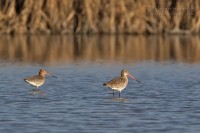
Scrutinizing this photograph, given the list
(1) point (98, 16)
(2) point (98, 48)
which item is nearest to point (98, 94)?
(2) point (98, 48)

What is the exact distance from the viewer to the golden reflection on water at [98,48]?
2684 centimetres

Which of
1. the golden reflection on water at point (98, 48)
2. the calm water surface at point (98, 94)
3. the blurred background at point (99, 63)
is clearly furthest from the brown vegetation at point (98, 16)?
the calm water surface at point (98, 94)

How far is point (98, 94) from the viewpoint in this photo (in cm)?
1725

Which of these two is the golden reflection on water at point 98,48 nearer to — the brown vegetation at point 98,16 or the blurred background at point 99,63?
the blurred background at point 99,63

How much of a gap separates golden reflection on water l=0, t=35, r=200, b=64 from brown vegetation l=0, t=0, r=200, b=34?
0.64 meters

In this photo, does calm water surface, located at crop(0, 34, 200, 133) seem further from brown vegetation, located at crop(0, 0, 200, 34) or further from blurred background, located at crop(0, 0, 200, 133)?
brown vegetation, located at crop(0, 0, 200, 34)

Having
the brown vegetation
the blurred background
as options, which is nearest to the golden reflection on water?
the blurred background

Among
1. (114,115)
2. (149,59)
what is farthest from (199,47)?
(114,115)

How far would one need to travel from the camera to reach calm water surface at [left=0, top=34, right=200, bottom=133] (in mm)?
12992

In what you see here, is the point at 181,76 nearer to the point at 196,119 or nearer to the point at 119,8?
the point at 196,119

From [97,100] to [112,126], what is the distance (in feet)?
11.1

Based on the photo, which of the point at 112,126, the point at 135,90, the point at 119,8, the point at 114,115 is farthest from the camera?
the point at 119,8

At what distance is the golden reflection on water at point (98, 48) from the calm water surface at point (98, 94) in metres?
0.04

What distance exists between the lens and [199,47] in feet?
101
